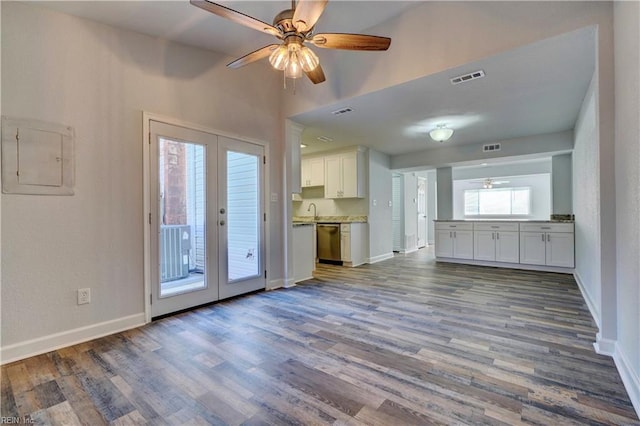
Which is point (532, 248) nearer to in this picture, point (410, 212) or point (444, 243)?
point (444, 243)

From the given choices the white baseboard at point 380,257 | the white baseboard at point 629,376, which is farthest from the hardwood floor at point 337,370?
the white baseboard at point 380,257

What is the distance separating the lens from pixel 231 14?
191 cm

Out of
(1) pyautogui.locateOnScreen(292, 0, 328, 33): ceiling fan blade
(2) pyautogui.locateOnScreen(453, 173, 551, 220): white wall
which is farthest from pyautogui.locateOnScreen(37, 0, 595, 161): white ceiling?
(2) pyautogui.locateOnScreen(453, 173, 551, 220): white wall

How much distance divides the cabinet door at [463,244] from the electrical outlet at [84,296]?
19.8 feet

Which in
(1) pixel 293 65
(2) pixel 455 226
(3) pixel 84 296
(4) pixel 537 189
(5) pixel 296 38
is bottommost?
(3) pixel 84 296

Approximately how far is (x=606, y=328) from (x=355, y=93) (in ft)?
10.2

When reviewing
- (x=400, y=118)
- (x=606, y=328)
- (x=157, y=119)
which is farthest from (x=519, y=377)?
(x=157, y=119)

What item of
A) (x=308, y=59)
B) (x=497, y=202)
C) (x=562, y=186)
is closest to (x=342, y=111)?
(x=308, y=59)

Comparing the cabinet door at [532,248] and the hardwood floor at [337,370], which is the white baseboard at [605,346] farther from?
the cabinet door at [532,248]

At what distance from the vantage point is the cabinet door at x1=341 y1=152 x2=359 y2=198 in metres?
5.97

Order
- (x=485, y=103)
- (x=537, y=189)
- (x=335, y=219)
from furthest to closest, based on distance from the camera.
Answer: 1. (x=537, y=189)
2. (x=335, y=219)
3. (x=485, y=103)

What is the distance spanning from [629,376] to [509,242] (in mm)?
4092

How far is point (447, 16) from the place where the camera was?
265 centimetres

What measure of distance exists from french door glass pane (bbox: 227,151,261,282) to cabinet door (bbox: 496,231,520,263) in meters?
4.58
